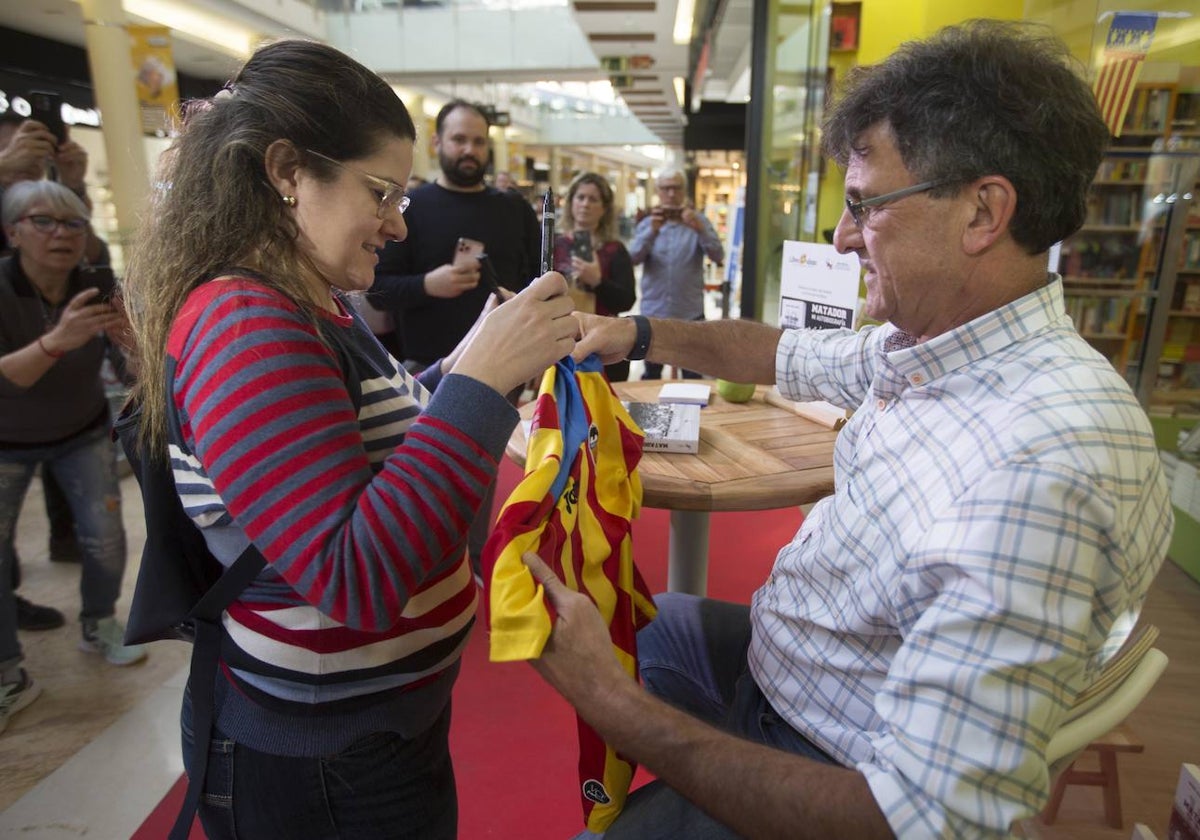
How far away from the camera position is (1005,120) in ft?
2.94

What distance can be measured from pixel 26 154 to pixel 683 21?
28.6 feet

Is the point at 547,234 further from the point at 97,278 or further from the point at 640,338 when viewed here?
the point at 97,278

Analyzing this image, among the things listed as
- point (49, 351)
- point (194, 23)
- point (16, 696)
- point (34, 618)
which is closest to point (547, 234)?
point (49, 351)

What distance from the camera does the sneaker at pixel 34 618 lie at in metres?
2.69

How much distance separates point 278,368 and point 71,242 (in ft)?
6.93

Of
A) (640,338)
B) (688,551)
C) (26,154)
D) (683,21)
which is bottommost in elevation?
(688,551)

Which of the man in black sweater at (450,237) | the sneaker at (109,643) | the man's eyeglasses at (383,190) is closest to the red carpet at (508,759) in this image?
the sneaker at (109,643)

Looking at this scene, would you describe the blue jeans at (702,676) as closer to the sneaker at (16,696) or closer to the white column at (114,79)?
the sneaker at (16,696)

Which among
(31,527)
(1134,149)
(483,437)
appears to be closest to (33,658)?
(31,527)

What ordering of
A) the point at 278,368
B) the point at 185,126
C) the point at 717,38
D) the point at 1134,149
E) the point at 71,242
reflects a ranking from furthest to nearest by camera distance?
1. the point at 717,38
2. the point at 1134,149
3. the point at 71,242
4. the point at 185,126
5. the point at 278,368

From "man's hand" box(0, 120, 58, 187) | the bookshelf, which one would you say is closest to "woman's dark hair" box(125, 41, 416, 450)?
"man's hand" box(0, 120, 58, 187)

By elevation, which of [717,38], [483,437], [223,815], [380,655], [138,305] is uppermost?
[717,38]

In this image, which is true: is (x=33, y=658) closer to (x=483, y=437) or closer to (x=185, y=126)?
(x=185, y=126)

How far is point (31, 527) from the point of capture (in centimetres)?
353
